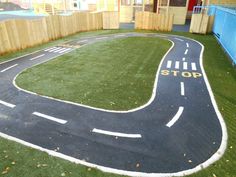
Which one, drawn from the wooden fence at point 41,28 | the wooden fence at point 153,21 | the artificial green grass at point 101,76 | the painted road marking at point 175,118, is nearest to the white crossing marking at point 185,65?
the artificial green grass at point 101,76

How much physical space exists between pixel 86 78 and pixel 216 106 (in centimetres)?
643

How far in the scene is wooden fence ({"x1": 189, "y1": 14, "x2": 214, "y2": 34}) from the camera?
2266 cm

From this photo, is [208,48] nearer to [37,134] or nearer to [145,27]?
[145,27]

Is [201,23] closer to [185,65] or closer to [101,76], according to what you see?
[185,65]

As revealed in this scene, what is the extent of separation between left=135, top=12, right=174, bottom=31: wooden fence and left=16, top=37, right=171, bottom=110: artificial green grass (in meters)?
7.81

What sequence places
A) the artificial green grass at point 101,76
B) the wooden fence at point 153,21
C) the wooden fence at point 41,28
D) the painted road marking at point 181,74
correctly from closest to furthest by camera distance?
1. the artificial green grass at point 101,76
2. the painted road marking at point 181,74
3. the wooden fence at point 41,28
4. the wooden fence at point 153,21

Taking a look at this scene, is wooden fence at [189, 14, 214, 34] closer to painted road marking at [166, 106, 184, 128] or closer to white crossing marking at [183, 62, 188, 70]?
white crossing marking at [183, 62, 188, 70]

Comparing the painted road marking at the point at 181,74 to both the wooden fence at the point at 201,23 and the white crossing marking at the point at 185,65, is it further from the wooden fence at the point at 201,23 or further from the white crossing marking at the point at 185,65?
the wooden fence at the point at 201,23

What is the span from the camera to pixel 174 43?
19.5m

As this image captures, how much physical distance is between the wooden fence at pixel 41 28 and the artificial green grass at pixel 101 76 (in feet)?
13.6

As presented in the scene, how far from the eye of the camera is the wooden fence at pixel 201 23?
892 inches

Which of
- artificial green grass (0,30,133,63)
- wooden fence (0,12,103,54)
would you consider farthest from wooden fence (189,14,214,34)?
wooden fence (0,12,103,54)

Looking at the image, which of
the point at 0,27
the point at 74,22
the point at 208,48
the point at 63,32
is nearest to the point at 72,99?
the point at 0,27

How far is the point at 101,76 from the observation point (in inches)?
462
